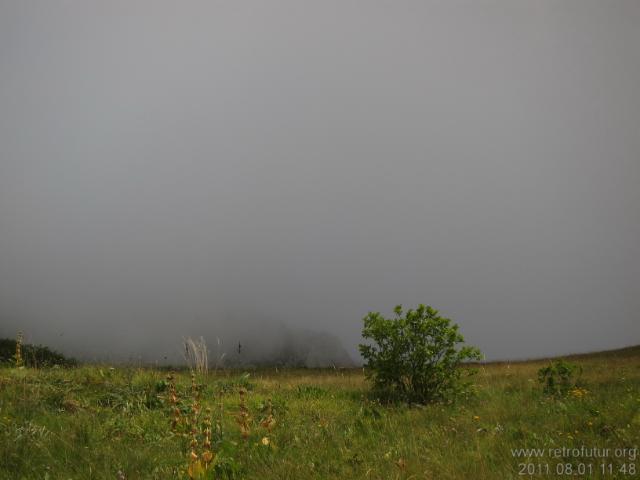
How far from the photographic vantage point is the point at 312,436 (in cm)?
590

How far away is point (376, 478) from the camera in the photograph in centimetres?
408

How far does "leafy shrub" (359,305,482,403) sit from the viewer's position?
9609mm

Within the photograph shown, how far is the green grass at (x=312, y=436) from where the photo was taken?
441 cm

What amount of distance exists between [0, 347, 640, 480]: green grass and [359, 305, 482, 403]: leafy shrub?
2.51ft

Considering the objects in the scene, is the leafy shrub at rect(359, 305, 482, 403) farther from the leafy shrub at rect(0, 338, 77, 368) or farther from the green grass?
the leafy shrub at rect(0, 338, 77, 368)

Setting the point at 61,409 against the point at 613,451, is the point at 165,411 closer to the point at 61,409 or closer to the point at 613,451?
the point at 61,409

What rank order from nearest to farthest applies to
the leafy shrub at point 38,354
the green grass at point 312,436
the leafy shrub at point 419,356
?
the green grass at point 312,436 < the leafy shrub at point 419,356 < the leafy shrub at point 38,354

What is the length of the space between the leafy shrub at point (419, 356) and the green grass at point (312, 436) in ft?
2.51

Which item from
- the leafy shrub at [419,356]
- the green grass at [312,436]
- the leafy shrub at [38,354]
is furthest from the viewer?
the leafy shrub at [38,354]

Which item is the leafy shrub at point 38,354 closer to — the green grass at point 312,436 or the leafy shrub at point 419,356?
the green grass at point 312,436

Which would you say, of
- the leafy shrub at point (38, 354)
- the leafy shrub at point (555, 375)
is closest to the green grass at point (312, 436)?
the leafy shrub at point (555, 375)

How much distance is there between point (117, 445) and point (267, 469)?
2626 millimetres

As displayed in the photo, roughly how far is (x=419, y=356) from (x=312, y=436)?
436 centimetres

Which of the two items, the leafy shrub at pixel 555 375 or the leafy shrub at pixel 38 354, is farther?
the leafy shrub at pixel 38 354
